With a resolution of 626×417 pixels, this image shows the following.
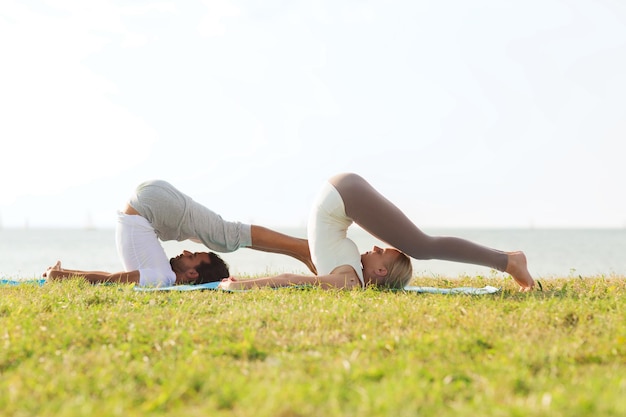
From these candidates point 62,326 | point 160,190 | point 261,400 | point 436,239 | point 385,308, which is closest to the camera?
point 261,400

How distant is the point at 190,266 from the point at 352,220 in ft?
6.55

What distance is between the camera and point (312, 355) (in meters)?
3.48

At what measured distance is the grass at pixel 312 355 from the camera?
268 cm

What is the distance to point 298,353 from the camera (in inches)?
140

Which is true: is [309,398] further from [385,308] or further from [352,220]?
[352,220]

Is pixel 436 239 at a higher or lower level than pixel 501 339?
higher

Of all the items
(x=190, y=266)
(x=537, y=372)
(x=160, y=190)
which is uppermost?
(x=160, y=190)

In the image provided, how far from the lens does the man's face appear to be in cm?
717

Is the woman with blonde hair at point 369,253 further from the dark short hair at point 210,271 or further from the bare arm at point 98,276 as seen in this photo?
the bare arm at point 98,276

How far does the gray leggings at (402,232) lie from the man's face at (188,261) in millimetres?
1931

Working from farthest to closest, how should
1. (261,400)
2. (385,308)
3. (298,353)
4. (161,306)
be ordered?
(161,306)
(385,308)
(298,353)
(261,400)

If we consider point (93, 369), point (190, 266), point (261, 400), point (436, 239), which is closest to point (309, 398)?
point (261, 400)

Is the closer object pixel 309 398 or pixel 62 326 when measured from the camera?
pixel 309 398

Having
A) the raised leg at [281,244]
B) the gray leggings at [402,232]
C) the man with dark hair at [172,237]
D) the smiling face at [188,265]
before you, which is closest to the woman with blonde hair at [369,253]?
the gray leggings at [402,232]
